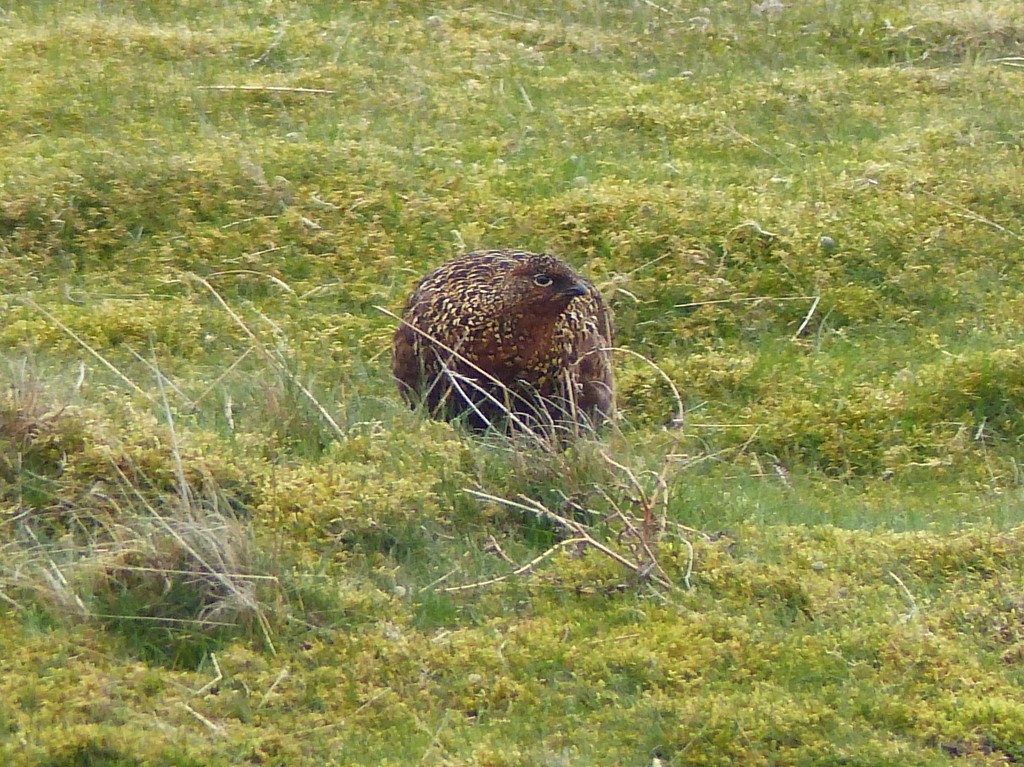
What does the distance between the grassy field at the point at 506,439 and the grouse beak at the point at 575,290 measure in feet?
2.18

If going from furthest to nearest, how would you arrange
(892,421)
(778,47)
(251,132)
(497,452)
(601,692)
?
(778,47), (251,132), (892,421), (497,452), (601,692)

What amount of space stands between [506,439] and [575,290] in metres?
0.84

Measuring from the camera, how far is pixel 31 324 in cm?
734

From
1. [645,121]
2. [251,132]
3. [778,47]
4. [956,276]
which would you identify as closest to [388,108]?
[251,132]

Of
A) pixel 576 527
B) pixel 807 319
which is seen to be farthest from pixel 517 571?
pixel 807 319

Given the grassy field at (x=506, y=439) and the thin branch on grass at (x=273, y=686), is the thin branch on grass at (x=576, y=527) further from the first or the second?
the thin branch on grass at (x=273, y=686)

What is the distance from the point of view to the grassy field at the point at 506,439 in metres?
4.16

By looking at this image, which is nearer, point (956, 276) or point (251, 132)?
point (956, 276)

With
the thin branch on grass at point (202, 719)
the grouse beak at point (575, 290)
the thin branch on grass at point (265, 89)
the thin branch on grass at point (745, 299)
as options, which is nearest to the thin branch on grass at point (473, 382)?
the grouse beak at point (575, 290)

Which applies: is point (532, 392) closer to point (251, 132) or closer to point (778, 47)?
point (251, 132)

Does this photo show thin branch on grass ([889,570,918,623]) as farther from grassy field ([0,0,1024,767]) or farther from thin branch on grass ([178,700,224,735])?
thin branch on grass ([178,700,224,735])

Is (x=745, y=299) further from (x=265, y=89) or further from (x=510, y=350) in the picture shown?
(x=265, y=89)

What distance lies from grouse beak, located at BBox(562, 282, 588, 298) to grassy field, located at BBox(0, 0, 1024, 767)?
2.18 ft

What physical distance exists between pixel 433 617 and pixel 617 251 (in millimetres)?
4026
